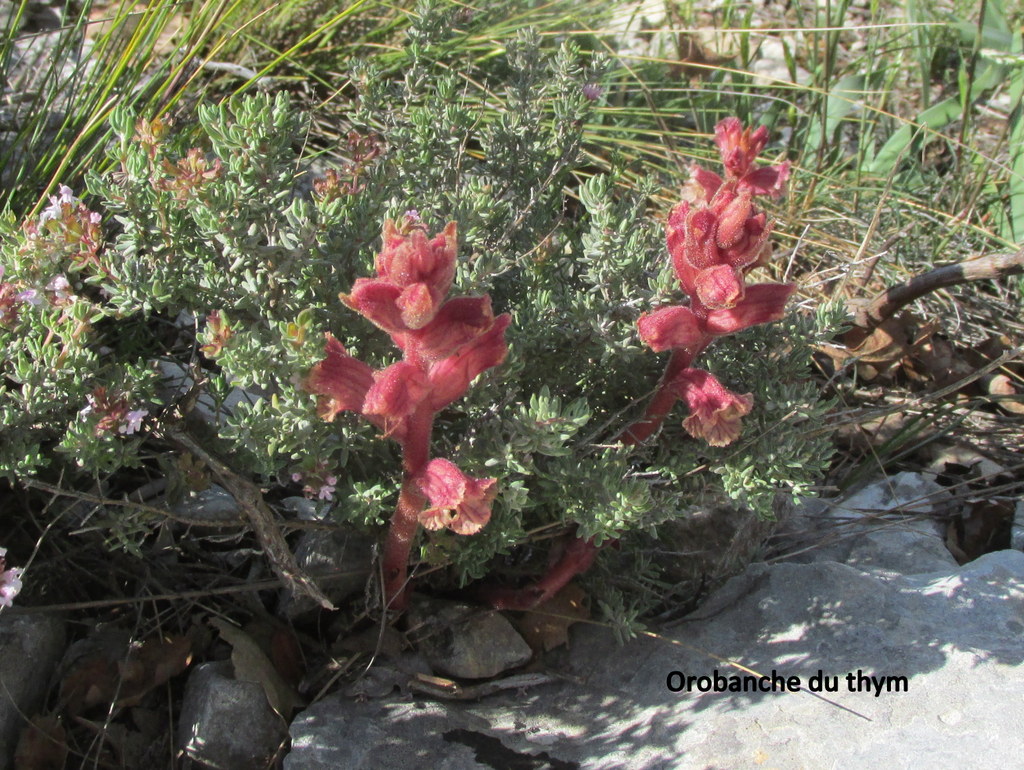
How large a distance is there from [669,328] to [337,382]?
60 cm

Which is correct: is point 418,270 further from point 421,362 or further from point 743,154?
point 743,154

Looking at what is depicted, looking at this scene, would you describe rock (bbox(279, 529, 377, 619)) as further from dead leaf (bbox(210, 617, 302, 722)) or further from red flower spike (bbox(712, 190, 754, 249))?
red flower spike (bbox(712, 190, 754, 249))

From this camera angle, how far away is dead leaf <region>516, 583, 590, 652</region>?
2305 millimetres

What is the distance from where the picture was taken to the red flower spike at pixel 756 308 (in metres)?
1.81

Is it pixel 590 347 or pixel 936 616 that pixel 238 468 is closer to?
pixel 590 347

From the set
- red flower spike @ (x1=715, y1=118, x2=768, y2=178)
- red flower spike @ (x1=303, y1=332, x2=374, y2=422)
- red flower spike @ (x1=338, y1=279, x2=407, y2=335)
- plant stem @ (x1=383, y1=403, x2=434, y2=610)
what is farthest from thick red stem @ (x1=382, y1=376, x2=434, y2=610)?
red flower spike @ (x1=715, y1=118, x2=768, y2=178)

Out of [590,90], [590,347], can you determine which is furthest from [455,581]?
[590,90]

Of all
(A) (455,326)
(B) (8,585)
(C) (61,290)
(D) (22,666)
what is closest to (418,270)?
(A) (455,326)

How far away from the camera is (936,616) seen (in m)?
2.30

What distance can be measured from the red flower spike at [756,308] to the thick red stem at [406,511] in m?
0.56

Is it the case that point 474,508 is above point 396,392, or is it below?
below

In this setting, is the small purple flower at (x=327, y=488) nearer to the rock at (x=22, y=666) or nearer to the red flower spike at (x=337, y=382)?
the red flower spike at (x=337, y=382)

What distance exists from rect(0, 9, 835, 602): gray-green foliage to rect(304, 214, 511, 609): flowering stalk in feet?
0.31

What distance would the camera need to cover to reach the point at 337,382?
171 cm
